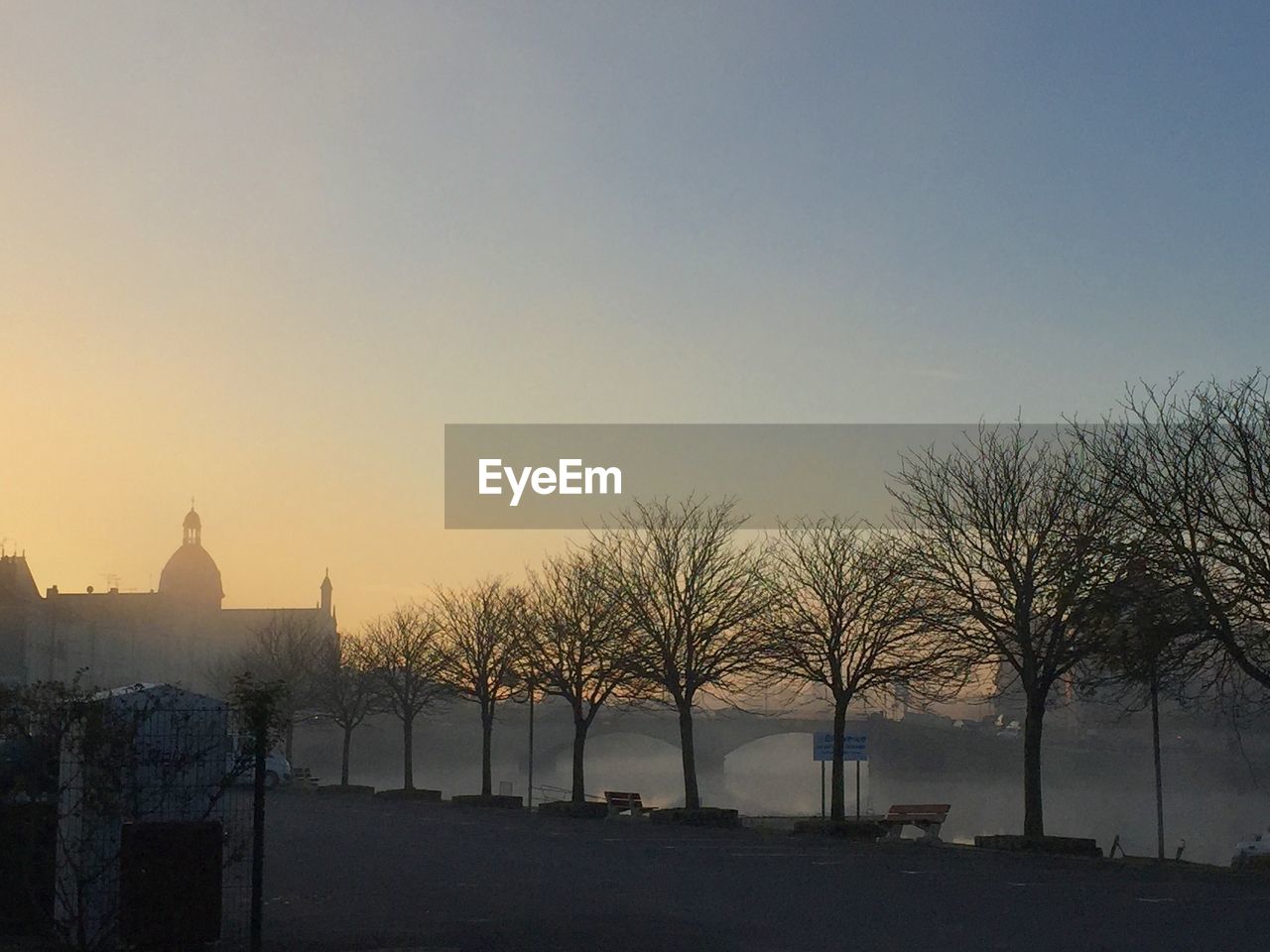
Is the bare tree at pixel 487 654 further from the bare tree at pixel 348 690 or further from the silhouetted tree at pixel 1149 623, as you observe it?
the silhouetted tree at pixel 1149 623

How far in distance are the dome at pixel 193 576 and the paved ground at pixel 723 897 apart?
157 metres

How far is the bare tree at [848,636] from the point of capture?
3969 centimetres

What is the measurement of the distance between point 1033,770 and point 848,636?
933cm

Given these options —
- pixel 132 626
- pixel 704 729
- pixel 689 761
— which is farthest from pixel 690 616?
pixel 132 626

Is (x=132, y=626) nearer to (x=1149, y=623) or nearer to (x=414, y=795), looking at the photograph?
(x=414, y=795)

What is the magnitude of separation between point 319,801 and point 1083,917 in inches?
1467

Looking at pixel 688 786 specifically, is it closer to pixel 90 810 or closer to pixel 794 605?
pixel 794 605

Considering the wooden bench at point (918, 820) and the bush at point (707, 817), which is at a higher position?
the bush at point (707, 817)

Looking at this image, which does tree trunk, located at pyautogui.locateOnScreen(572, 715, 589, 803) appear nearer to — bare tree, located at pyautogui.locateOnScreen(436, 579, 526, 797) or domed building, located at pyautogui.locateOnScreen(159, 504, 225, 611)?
bare tree, located at pyautogui.locateOnScreen(436, 579, 526, 797)

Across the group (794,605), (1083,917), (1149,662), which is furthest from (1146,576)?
(794,605)

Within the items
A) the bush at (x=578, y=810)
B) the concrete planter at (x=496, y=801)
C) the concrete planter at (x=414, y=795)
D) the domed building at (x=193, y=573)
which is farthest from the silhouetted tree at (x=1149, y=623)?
the domed building at (x=193, y=573)

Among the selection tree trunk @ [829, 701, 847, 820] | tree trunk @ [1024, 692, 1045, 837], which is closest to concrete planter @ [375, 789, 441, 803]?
tree trunk @ [829, 701, 847, 820]

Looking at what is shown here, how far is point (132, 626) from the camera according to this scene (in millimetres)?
139375

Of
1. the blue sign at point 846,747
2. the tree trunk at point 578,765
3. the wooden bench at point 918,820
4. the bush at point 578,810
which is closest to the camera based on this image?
the wooden bench at point 918,820
